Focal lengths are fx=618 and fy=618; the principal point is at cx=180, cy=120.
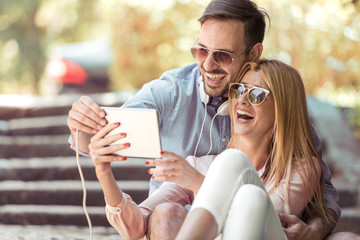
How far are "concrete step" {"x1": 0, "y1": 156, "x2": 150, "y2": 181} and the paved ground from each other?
24.7 inches

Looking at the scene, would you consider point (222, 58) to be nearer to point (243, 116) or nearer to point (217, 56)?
point (217, 56)

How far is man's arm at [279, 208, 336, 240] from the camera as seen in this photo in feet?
8.27

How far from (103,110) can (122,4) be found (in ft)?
16.4

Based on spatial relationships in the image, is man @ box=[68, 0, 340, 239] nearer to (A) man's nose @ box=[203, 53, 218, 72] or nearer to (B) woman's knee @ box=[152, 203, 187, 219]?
(A) man's nose @ box=[203, 53, 218, 72]

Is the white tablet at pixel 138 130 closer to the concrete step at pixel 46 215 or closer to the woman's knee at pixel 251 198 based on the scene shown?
the woman's knee at pixel 251 198

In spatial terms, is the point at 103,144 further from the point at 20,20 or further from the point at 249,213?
the point at 20,20

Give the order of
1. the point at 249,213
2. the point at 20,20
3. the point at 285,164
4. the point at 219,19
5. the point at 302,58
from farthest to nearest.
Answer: the point at 20,20, the point at 302,58, the point at 219,19, the point at 285,164, the point at 249,213

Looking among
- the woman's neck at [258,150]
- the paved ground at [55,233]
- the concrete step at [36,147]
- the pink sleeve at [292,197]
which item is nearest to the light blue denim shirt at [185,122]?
the woman's neck at [258,150]

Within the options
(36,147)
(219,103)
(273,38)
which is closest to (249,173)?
(219,103)

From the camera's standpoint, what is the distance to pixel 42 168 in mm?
5574

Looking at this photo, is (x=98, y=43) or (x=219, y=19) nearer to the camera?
(x=219, y=19)

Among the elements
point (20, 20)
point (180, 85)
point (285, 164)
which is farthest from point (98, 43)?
point (285, 164)

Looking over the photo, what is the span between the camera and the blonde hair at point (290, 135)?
2.66m

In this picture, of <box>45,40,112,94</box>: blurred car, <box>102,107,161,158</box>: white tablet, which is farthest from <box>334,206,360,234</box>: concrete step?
<box>45,40,112,94</box>: blurred car
